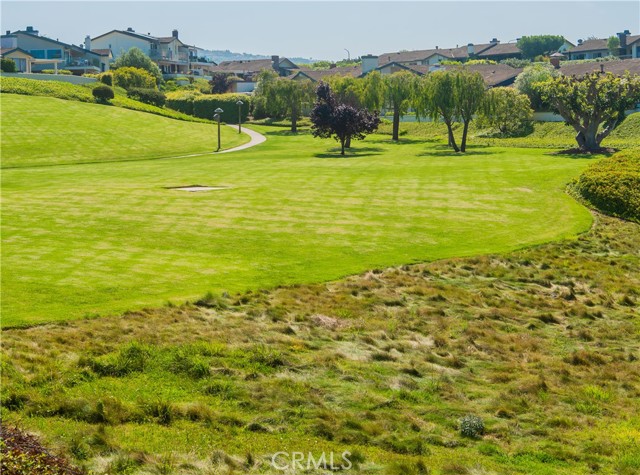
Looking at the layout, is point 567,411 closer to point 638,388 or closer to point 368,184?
point 638,388

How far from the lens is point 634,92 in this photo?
2395 inches

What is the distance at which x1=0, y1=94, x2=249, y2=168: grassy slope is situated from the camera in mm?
64188

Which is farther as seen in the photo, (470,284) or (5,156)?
(5,156)

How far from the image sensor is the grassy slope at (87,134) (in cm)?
6419

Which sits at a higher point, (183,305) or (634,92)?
(634,92)

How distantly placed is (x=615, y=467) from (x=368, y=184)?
32.5m

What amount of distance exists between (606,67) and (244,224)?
80.4 meters

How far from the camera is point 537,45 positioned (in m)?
178

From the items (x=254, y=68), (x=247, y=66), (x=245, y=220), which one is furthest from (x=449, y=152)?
(x=247, y=66)

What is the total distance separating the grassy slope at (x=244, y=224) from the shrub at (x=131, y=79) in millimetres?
55342

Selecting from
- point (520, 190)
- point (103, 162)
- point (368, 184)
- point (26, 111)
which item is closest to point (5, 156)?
point (103, 162)

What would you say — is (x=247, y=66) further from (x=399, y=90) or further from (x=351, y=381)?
(x=351, y=381)

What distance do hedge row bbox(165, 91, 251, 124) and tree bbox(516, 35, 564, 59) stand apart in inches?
3601

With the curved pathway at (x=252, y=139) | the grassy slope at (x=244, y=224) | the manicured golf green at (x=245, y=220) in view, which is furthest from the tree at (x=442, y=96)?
the curved pathway at (x=252, y=139)
